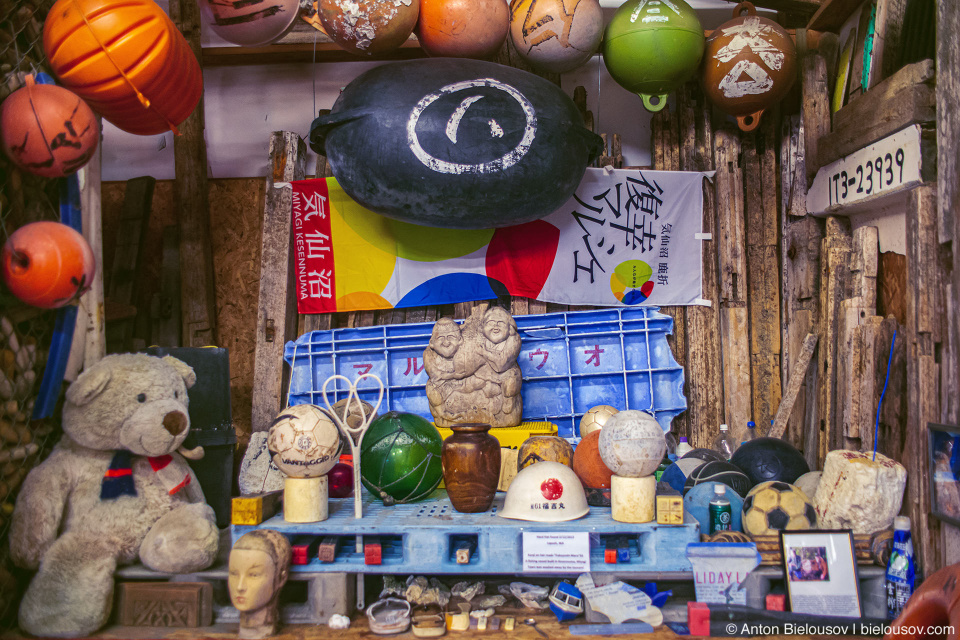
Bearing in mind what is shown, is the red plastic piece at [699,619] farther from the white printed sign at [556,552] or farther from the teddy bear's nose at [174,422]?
the teddy bear's nose at [174,422]

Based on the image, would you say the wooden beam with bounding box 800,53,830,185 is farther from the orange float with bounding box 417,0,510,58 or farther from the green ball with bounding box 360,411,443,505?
the green ball with bounding box 360,411,443,505

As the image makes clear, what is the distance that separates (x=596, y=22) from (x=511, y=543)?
3.53m

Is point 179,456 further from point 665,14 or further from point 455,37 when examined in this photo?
point 665,14

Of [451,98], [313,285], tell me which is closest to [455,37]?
[451,98]

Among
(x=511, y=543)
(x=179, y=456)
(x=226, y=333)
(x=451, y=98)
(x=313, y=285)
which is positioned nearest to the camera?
(x=511, y=543)

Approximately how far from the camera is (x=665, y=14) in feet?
16.0

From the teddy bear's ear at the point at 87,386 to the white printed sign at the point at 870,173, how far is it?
14.3 ft

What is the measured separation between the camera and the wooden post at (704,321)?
5.57 metres

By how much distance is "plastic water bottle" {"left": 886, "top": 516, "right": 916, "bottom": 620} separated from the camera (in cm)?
318

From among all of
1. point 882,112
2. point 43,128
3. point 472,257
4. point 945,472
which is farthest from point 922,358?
point 43,128

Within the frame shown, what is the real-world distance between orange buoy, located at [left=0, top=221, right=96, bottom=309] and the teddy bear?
515 millimetres

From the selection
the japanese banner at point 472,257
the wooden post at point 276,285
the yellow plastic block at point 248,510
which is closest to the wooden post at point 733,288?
the japanese banner at point 472,257

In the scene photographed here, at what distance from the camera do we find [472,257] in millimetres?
5613

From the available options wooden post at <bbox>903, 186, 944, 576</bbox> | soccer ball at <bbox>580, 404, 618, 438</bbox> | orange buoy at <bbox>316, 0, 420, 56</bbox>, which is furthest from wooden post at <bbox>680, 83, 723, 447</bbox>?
orange buoy at <bbox>316, 0, 420, 56</bbox>
